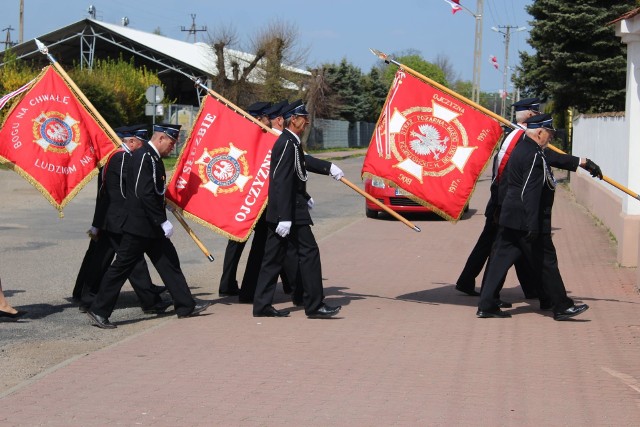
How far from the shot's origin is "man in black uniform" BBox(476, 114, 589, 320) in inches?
346

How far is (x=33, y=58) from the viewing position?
52.1 meters

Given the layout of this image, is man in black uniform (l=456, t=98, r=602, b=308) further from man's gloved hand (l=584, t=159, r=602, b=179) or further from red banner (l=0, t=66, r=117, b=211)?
red banner (l=0, t=66, r=117, b=211)

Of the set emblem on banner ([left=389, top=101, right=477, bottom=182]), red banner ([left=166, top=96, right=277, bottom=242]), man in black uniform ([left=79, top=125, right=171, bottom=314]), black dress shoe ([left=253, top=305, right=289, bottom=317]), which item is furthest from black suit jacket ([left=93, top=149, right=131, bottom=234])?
emblem on banner ([left=389, top=101, right=477, bottom=182])

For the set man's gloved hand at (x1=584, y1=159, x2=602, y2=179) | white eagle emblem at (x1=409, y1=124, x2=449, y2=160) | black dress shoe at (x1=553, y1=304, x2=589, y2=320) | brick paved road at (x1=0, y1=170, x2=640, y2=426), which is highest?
white eagle emblem at (x1=409, y1=124, x2=449, y2=160)

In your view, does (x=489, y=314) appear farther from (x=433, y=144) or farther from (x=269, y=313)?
(x=269, y=313)

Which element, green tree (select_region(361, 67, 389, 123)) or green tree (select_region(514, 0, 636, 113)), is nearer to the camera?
green tree (select_region(514, 0, 636, 113))

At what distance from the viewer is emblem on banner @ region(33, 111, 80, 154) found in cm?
926

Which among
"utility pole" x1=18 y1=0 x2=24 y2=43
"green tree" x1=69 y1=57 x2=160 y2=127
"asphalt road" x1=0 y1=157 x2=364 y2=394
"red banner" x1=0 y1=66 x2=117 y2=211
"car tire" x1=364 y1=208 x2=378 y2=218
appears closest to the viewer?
"asphalt road" x1=0 y1=157 x2=364 y2=394

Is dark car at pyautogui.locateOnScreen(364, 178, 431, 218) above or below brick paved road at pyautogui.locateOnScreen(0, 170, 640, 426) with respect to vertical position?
above

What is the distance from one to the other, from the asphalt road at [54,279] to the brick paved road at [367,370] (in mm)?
433

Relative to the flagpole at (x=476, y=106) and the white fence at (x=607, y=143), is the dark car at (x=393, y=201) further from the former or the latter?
the flagpole at (x=476, y=106)

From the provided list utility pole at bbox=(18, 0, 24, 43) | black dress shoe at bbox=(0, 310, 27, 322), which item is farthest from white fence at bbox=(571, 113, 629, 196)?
utility pole at bbox=(18, 0, 24, 43)

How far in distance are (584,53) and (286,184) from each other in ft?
78.0

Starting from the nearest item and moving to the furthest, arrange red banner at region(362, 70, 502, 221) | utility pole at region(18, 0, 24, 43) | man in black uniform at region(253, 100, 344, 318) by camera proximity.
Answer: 1. man in black uniform at region(253, 100, 344, 318)
2. red banner at region(362, 70, 502, 221)
3. utility pole at region(18, 0, 24, 43)
